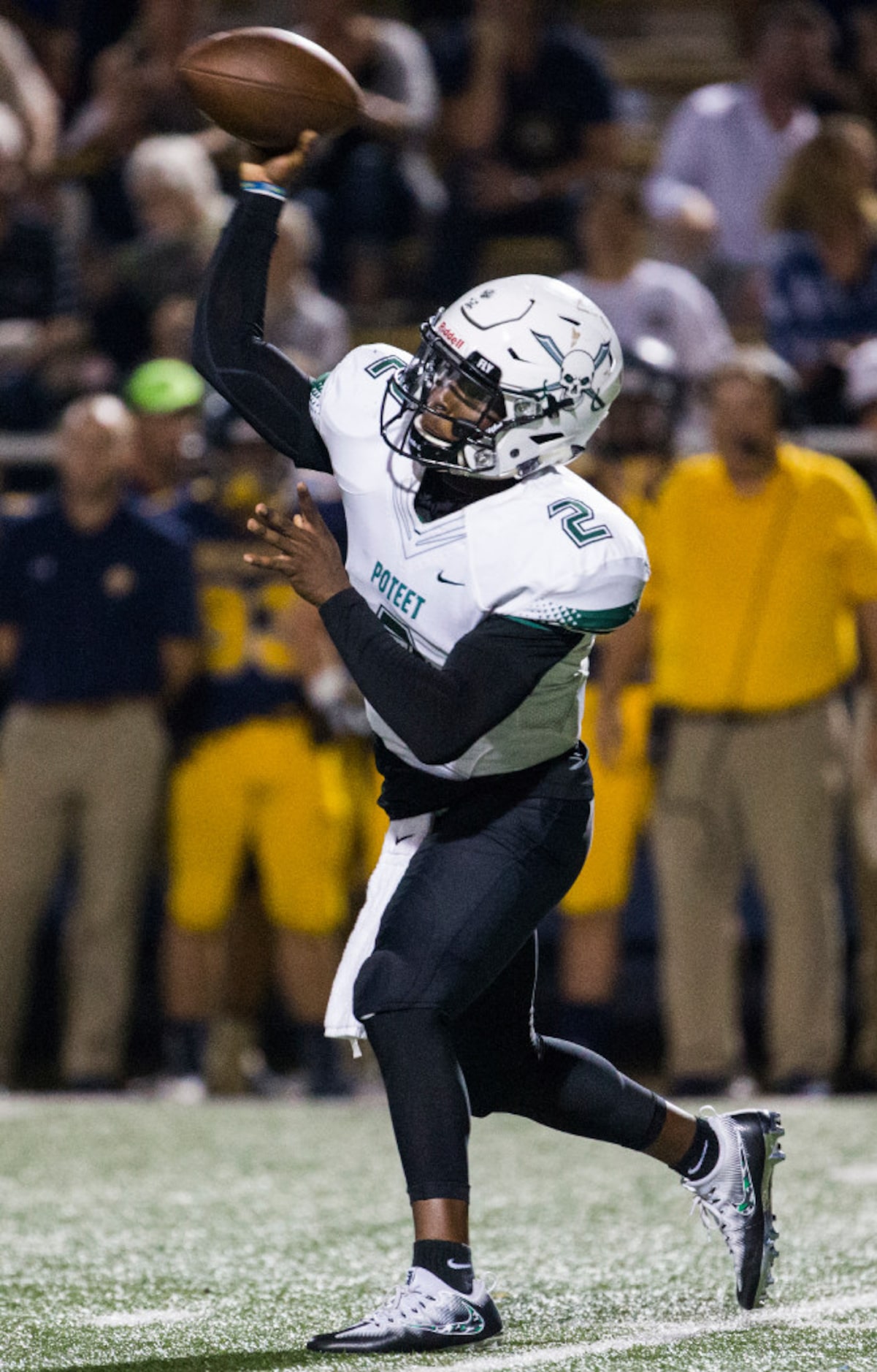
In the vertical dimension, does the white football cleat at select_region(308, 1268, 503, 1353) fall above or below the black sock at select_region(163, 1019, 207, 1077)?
above

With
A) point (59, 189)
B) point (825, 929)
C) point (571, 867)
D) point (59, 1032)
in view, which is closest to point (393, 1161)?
point (825, 929)

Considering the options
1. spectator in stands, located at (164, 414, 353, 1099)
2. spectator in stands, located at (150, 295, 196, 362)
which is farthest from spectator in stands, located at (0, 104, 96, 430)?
spectator in stands, located at (164, 414, 353, 1099)

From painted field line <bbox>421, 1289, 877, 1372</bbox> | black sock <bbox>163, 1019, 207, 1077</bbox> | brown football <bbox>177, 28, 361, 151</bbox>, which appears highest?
brown football <bbox>177, 28, 361, 151</bbox>

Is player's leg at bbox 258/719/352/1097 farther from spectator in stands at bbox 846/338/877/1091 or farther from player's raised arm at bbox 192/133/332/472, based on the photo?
player's raised arm at bbox 192/133/332/472

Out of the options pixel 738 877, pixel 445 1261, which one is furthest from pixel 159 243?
pixel 445 1261

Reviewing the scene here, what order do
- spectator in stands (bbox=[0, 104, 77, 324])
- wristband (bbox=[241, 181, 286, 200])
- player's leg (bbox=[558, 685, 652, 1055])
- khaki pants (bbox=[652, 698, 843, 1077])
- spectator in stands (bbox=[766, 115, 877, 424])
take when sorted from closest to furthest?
wristband (bbox=[241, 181, 286, 200]) < khaki pants (bbox=[652, 698, 843, 1077]) < player's leg (bbox=[558, 685, 652, 1055]) < spectator in stands (bbox=[766, 115, 877, 424]) < spectator in stands (bbox=[0, 104, 77, 324])

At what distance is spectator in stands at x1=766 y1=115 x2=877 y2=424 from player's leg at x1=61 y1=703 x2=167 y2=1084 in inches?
94.7

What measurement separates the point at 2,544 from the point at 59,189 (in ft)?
7.98

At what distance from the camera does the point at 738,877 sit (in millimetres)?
5867

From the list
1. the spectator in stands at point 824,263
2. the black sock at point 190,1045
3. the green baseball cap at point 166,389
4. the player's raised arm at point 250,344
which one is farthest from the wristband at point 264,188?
the spectator in stands at point 824,263

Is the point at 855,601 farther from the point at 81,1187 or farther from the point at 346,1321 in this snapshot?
the point at 346,1321

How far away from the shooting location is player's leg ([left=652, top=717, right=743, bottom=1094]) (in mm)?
5711

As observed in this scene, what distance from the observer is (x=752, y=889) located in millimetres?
6434

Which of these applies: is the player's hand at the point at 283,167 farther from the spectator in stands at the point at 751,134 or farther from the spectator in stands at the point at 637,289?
the spectator in stands at the point at 751,134
